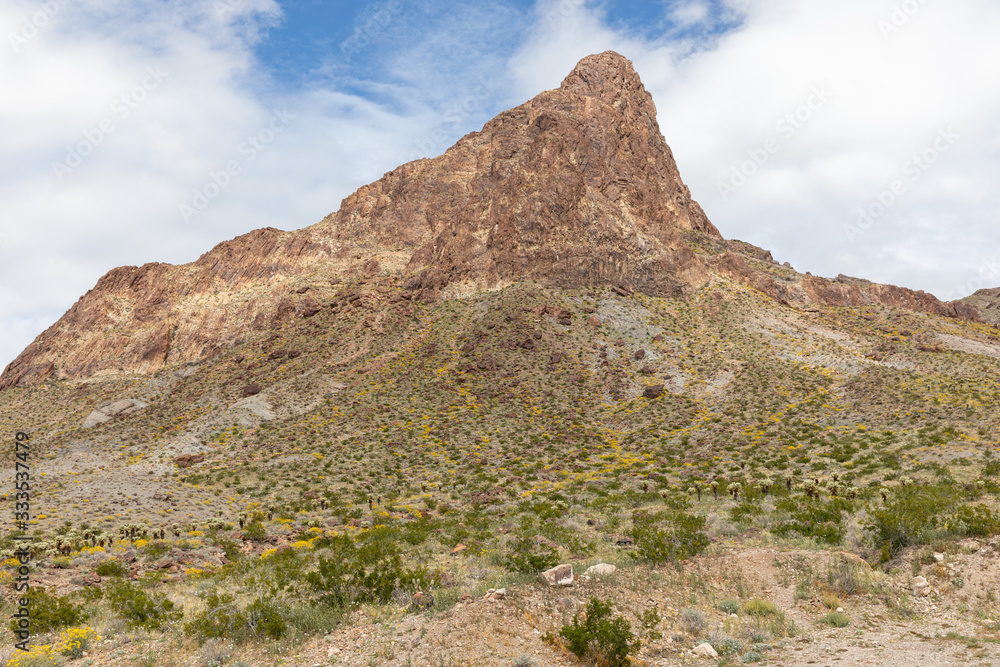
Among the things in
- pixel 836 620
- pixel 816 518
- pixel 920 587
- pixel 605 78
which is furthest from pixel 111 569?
pixel 605 78

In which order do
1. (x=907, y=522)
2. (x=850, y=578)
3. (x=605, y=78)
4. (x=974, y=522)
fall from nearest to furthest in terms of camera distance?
(x=850, y=578) → (x=974, y=522) → (x=907, y=522) → (x=605, y=78)

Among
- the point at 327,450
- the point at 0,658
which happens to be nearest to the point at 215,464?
the point at 327,450

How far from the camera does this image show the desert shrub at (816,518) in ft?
55.2

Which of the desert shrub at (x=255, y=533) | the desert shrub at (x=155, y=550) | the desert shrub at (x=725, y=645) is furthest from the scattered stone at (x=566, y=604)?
the desert shrub at (x=155, y=550)

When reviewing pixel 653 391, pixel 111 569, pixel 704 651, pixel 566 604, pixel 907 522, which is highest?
pixel 653 391

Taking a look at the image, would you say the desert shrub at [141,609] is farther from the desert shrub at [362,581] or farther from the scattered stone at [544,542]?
the scattered stone at [544,542]

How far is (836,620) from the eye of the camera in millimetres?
11656

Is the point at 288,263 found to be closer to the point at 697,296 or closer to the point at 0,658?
the point at 697,296

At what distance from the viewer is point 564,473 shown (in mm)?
34562

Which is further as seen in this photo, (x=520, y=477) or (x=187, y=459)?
(x=187, y=459)

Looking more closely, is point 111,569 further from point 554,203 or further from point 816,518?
point 554,203

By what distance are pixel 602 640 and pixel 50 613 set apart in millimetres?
13407

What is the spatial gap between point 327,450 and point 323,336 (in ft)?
69.1

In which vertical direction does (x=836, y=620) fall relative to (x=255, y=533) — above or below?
below
